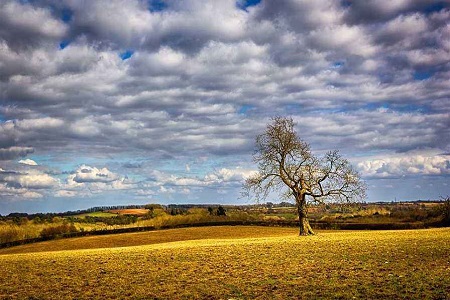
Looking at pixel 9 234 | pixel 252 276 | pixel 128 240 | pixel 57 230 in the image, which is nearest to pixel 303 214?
pixel 252 276

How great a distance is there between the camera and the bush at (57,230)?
248 ft

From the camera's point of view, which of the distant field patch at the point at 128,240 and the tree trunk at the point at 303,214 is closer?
the tree trunk at the point at 303,214

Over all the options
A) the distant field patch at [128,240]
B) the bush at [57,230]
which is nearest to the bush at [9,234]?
the bush at [57,230]

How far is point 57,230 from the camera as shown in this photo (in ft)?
264

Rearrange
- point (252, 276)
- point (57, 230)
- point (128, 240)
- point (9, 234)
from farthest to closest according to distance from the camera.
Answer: point (57, 230), point (9, 234), point (128, 240), point (252, 276)

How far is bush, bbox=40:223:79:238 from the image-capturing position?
2976 inches

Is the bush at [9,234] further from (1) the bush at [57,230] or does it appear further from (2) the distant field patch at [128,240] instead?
(2) the distant field patch at [128,240]

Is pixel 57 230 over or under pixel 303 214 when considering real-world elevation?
under

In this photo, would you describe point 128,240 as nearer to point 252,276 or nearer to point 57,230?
point 57,230

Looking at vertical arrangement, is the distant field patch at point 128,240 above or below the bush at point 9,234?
below

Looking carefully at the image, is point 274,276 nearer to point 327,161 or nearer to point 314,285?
point 314,285

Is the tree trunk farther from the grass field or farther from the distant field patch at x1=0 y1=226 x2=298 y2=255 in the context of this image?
the grass field

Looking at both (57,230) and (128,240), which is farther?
(57,230)

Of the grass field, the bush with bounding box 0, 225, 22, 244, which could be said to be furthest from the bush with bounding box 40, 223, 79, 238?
the grass field
